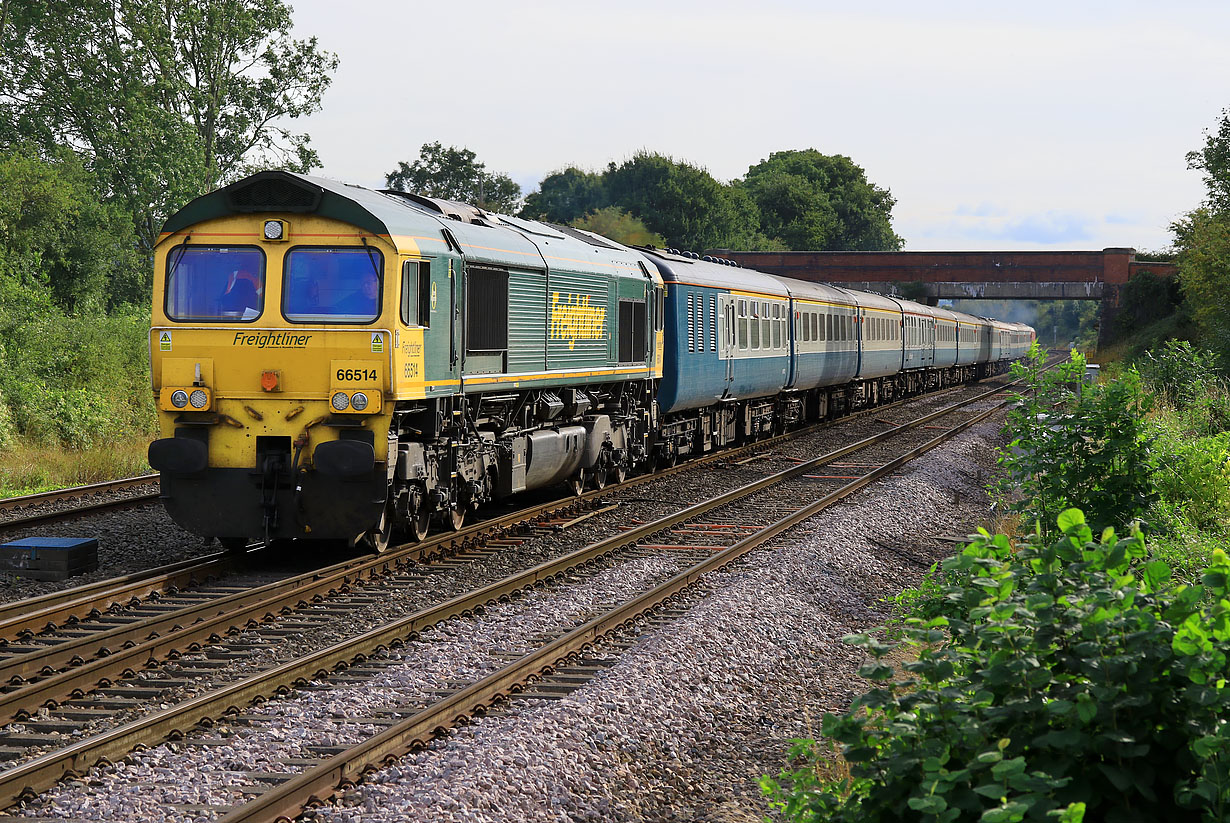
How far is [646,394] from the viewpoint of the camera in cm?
1855

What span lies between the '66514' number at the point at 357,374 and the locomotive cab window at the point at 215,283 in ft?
3.56

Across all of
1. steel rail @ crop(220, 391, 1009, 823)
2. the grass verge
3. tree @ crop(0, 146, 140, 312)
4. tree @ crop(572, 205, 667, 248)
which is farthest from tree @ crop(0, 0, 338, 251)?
tree @ crop(572, 205, 667, 248)

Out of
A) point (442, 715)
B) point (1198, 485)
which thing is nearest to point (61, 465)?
point (442, 715)

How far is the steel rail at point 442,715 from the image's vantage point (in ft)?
18.2

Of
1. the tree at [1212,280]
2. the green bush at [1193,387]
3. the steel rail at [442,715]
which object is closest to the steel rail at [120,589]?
the steel rail at [442,715]

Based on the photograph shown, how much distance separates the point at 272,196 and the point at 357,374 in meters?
2.02

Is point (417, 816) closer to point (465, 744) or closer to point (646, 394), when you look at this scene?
point (465, 744)

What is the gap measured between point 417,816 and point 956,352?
4773 centimetres

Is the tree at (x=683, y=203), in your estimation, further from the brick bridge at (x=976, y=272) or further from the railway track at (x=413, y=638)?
the railway track at (x=413, y=638)

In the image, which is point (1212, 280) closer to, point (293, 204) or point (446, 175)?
point (293, 204)

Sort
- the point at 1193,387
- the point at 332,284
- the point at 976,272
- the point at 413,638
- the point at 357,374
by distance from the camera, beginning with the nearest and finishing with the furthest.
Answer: the point at 413,638, the point at 357,374, the point at 332,284, the point at 1193,387, the point at 976,272

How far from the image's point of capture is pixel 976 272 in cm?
7100

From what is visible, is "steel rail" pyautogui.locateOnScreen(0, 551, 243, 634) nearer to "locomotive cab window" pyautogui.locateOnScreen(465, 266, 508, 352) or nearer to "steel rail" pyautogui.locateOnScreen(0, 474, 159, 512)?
"locomotive cab window" pyautogui.locateOnScreen(465, 266, 508, 352)

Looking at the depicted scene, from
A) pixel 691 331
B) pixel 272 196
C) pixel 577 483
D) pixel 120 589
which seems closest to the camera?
pixel 120 589
